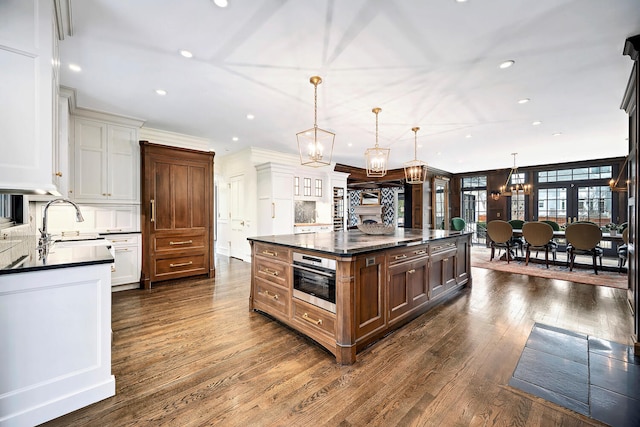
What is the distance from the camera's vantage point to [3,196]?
2.10m

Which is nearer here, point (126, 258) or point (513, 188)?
point (126, 258)

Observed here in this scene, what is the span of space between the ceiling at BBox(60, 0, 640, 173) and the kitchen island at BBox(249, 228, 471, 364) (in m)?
1.82

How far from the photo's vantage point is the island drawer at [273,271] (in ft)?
9.01

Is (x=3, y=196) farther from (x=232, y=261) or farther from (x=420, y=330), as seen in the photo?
(x=232, y=261)

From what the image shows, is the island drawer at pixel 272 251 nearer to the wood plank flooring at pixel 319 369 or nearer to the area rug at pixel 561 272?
the wood plank flooring at pixel 319 369

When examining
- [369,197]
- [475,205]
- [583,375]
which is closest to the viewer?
[583,375]

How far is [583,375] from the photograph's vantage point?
6.66ft

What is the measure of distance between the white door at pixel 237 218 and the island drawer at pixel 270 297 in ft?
11.3

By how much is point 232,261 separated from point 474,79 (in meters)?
5.85

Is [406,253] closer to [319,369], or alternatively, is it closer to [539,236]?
[319,369]

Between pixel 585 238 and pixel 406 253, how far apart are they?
16.5 ft

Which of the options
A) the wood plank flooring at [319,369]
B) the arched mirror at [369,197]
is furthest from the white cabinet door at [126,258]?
the arched mirror at [369,197]

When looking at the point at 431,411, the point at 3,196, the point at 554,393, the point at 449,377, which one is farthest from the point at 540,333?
the point at 3,196

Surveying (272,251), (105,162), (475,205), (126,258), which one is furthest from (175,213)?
(475,205)
